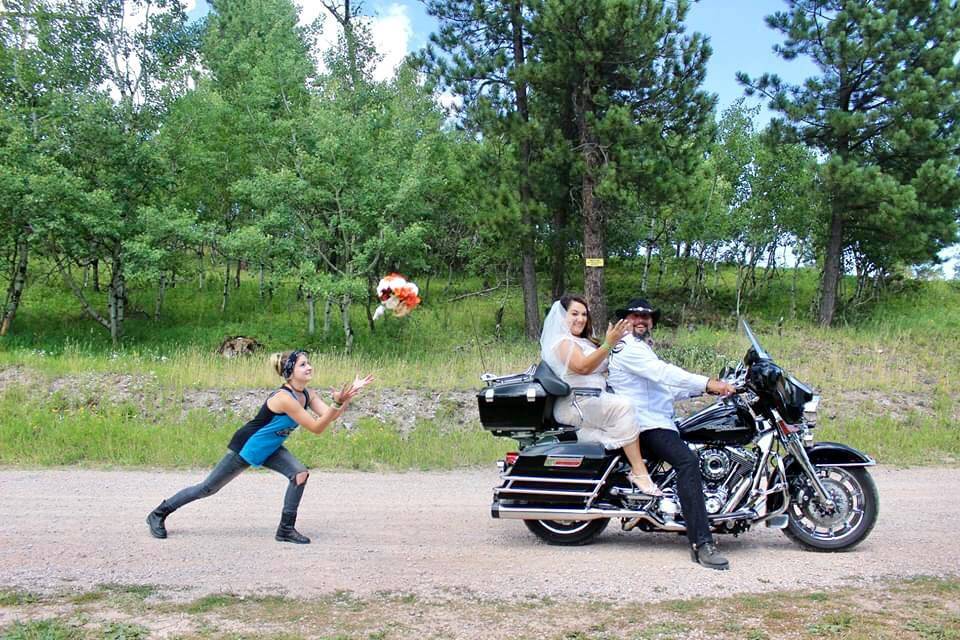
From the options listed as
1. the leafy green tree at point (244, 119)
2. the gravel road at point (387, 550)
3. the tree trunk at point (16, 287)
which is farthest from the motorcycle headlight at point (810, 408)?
the tree trunk at point (16, 287)

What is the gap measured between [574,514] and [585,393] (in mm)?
982

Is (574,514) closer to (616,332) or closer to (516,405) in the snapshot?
(516,405)

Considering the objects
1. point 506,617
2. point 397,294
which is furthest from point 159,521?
point 506,617

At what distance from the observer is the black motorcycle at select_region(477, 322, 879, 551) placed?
567 centimetres

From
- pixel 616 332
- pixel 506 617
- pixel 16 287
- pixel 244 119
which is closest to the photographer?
pixel 506 617

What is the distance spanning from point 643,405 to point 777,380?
1.03 meters

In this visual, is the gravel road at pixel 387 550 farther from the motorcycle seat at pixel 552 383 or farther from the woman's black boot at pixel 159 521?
the motorcycle seat at pixel 552 383

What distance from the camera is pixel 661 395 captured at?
575 cm

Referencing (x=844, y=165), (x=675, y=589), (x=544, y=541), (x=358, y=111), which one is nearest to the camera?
(x=675, y=589)

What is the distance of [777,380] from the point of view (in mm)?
5527

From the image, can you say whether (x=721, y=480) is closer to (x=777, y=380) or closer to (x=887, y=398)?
(x=777, y=380)

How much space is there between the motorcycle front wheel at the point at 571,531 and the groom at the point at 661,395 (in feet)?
2.47

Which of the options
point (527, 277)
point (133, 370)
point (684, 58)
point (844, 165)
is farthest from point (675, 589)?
point (844, 165)

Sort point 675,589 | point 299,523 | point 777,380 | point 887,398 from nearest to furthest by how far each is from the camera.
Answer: point 675,589, point 777,380, point 299,523, point 887,398
